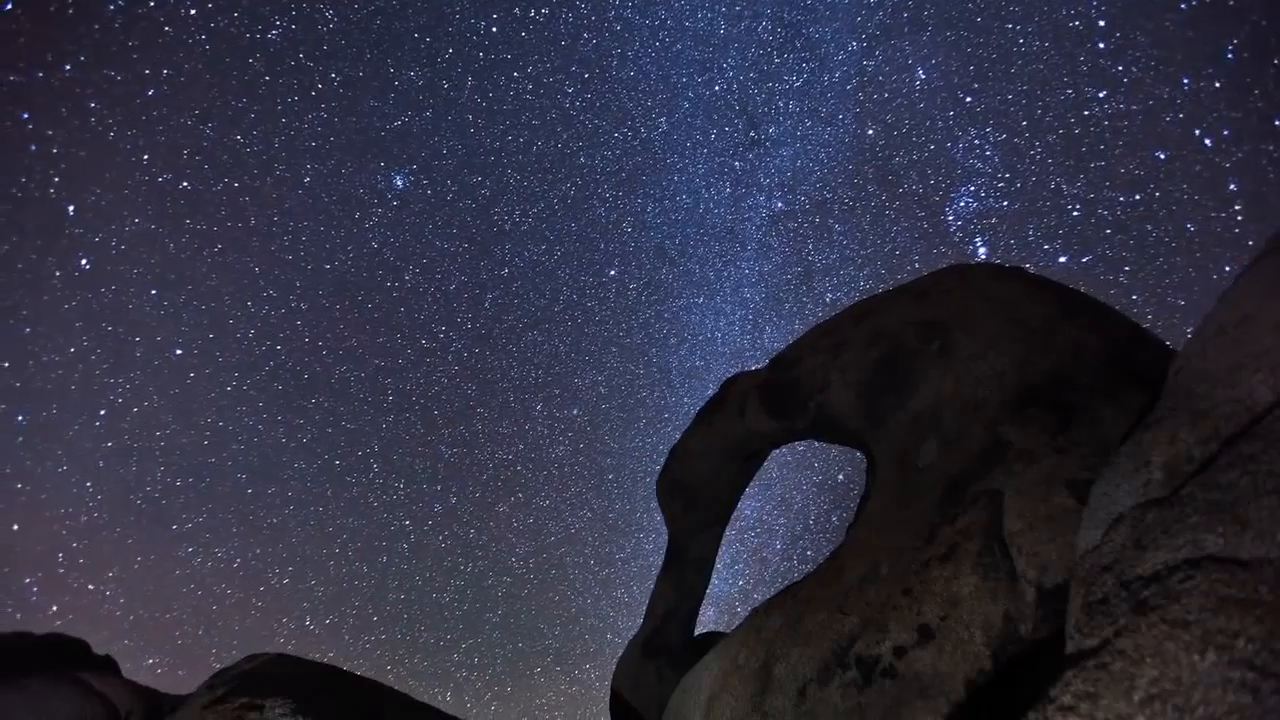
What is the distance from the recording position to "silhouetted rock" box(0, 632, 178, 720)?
3.36 metres

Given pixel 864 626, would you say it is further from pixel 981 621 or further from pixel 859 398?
pixel 859 398

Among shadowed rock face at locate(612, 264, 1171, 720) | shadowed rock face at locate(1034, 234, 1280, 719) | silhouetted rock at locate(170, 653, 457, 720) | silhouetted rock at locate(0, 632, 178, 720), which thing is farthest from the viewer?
silhouetted rock at locate(0, 632, 178, 720)

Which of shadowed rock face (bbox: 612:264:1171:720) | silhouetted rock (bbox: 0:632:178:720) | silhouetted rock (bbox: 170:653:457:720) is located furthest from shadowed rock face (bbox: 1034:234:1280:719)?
silhouetted rock (bbox: 0:632:178:720)

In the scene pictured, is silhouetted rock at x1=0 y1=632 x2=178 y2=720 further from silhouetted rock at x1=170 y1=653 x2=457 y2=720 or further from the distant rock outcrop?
silhouetted rock at x1=170 y1=653 x2=457 y2=720

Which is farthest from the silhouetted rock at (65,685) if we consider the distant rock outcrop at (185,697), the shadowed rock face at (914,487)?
the shadowed rock face at (914,487)

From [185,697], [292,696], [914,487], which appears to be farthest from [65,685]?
[914,487]

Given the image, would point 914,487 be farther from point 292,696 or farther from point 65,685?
point 65,685

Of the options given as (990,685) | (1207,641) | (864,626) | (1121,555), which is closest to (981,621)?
(990,685)

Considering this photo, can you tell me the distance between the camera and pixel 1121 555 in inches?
69.5

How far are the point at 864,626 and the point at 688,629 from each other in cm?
148

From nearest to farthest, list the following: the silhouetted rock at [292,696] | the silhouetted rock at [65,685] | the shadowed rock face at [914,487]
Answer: the shadowed rock face at [914,487] < the silhouetted rock at [292,696] < the silhouetted rock at [65,685]

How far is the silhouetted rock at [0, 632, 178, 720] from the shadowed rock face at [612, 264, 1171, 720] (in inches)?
79.9

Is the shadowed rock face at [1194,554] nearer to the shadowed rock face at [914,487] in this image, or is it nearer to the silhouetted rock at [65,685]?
the shadowed rock face at [914,487]

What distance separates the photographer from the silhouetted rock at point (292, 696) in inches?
112
